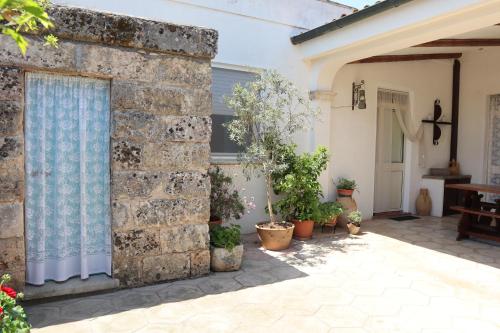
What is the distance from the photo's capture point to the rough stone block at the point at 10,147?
3.02 metres

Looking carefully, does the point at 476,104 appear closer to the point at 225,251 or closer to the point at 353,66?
the point at 353,66

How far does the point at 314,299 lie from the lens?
3.43 meters

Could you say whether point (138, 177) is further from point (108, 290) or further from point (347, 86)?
point (347, 86)

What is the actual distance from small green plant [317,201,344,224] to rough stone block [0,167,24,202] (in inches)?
153

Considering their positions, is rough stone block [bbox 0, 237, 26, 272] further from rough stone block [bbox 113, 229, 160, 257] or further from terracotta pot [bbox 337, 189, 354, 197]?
terracotta pot [bbox 337, 189, 354, 197]

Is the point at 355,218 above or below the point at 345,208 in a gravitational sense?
below

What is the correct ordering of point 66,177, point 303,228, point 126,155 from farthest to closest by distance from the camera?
point 303,228
point 126,155
point 66,177

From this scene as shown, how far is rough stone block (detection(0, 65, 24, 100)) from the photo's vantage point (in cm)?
299

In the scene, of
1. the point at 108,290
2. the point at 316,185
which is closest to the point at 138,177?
the point at 108,290

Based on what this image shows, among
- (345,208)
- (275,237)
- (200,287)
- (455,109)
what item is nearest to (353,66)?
(345,208)

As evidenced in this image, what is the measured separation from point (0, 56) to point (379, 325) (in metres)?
3.68

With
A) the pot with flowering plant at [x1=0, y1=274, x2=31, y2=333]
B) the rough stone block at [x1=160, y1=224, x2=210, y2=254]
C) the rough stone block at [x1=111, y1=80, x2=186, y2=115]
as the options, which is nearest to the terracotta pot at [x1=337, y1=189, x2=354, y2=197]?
the rough stone block at [x1=160, y1=224, x2=210, y2=254]

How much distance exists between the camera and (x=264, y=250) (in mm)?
4988

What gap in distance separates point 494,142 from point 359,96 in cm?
348
